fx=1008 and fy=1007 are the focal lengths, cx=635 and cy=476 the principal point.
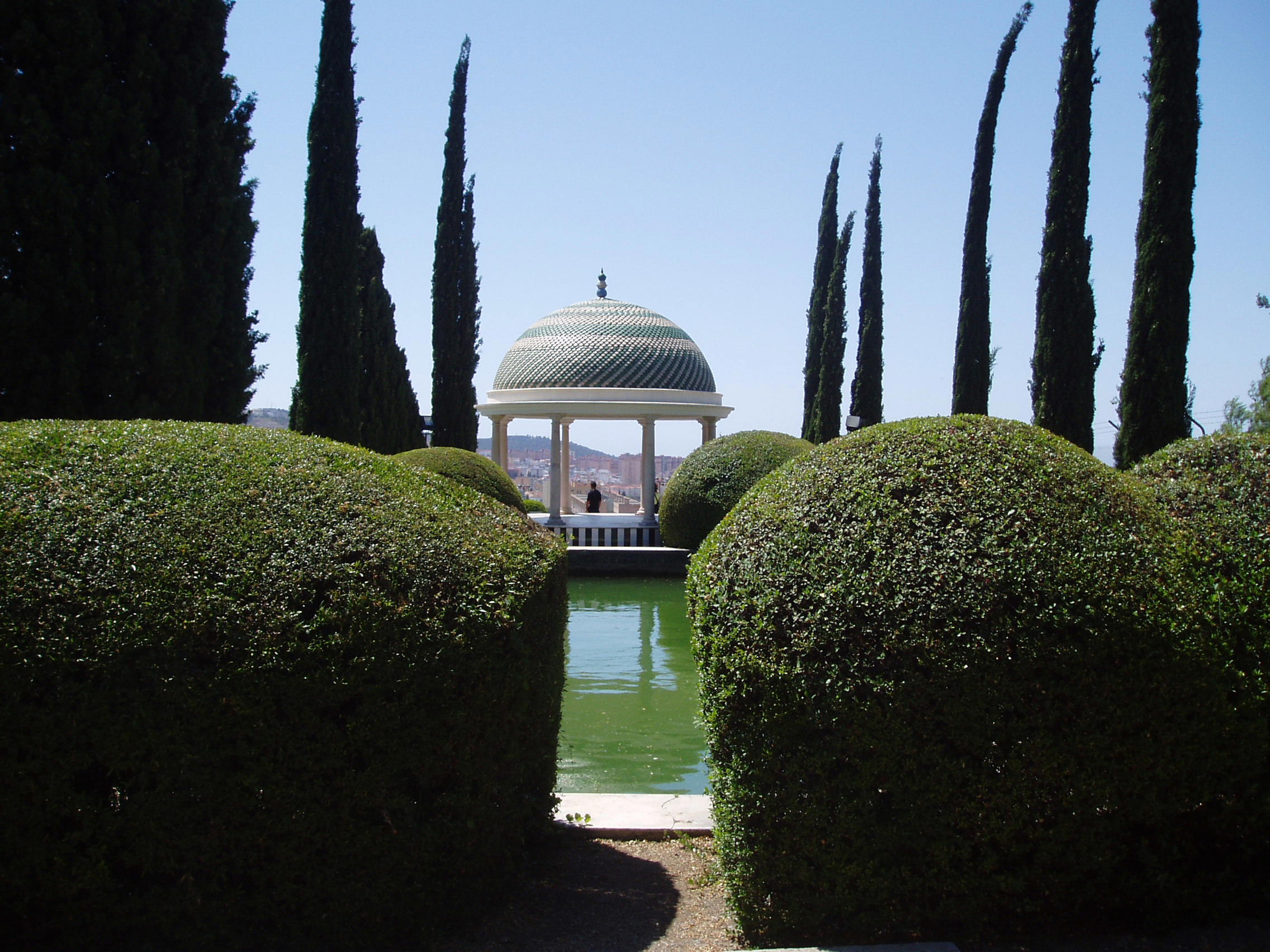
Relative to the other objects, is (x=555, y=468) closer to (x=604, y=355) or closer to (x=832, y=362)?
(x=604, y=355)

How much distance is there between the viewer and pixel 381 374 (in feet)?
81.9

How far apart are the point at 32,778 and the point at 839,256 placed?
30567 mm

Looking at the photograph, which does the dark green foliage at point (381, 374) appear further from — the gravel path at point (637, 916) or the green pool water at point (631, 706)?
the gravel path at point (637, 916)

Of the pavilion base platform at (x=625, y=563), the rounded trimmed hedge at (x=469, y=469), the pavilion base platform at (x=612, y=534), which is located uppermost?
the rounded trimmed hedge at (x=469, y=469)

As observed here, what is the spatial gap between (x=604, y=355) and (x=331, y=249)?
15.8 meters

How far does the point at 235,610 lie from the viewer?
3555mm

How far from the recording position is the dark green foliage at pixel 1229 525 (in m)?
3.74

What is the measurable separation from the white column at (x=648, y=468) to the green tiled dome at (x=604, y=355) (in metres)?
1.39

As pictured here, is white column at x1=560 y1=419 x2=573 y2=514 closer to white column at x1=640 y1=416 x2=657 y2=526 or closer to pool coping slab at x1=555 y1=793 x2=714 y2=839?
white column at x1=640 y1=416 x2=657 y2=526

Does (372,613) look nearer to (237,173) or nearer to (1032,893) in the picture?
(1032,893)

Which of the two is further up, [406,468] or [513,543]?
[406,468]

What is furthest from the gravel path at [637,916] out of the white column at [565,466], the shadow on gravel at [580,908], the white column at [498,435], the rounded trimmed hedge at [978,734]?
the white column at [498,435]

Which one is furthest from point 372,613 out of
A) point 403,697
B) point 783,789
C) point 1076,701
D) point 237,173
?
point 237,173

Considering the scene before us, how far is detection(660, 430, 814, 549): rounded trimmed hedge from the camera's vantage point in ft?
66.3
